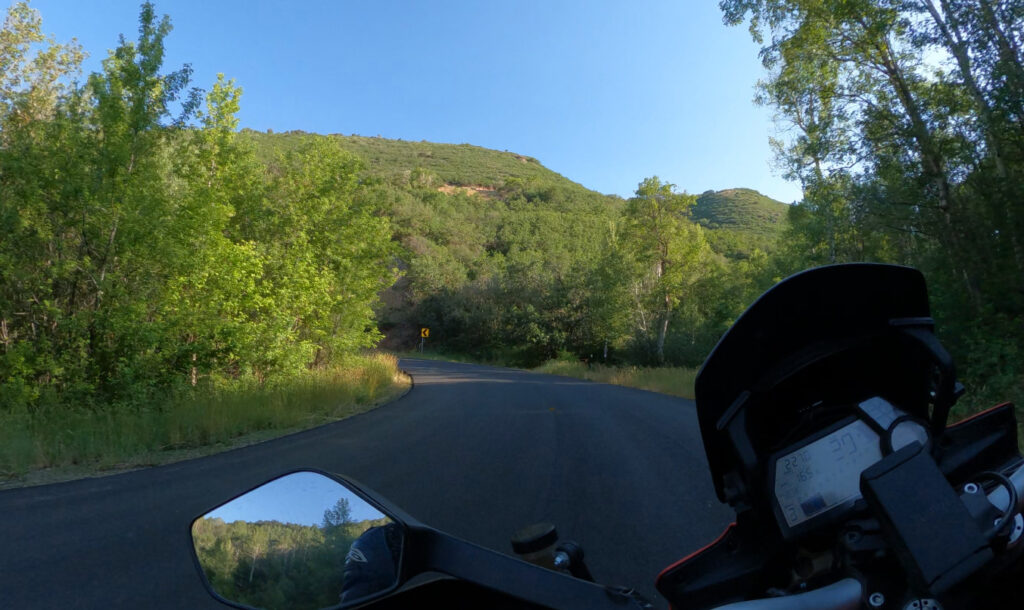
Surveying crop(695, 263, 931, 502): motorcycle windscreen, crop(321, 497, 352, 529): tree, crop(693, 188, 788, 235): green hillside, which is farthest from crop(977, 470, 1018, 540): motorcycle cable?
crop(693, 188, 788, 235): green hillside

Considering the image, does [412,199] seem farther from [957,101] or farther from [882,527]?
[882,527]

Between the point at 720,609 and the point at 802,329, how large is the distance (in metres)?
0.70

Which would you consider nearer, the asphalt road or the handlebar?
the handlebar

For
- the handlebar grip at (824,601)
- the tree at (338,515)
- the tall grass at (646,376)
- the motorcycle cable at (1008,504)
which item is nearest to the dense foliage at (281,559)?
the tree at (338,515)

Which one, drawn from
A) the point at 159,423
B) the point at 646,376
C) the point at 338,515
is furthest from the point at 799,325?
the point at 646,376

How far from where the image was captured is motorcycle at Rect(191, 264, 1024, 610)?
3.98 feet

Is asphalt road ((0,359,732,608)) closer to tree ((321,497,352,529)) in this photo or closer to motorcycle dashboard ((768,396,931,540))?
motorcycle dashboard ((768,396,931,540))

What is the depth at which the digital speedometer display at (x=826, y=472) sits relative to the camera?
4.75ft

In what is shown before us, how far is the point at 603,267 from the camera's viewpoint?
4303 cm

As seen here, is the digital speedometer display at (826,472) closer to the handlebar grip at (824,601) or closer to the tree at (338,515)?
the handlebar grip at (824,601)

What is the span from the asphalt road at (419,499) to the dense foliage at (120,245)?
15.2ft

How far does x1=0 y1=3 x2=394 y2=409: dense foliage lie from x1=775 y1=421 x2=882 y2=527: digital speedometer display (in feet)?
41.7

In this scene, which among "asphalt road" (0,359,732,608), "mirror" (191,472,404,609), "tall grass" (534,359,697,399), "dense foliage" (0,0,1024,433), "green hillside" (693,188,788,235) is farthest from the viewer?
"green hillside" (693,188,788,235)

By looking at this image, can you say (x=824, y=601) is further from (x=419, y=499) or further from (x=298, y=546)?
(x=419, y=499)
